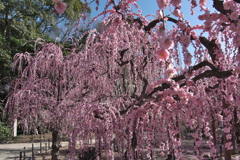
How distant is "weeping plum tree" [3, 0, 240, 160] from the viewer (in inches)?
91.7

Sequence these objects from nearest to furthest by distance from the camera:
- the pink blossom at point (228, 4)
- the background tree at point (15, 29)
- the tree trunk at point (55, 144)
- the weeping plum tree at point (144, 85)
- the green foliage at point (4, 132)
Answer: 1. the pink blossom at point (228, 4)
2. the weeping plum tree at point (144, 85)
3. the tree trunk at point (55, 144)
4. the background tree at point (15, 29)
5. the green foliage at point (4, 132)

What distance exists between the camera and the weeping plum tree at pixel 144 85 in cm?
233

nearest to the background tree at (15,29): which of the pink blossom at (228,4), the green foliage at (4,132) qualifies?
the green foliage at (4,132)

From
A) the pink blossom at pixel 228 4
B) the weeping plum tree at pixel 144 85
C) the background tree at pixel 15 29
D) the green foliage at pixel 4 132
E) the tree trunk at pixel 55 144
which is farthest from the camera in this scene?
the green foliage at pixel 4 132

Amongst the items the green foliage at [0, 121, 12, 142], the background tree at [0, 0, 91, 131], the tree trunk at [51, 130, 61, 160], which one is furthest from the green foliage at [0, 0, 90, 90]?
the tree trunk at [51, 130, 61, 160]

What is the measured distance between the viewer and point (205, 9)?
2.02 metres

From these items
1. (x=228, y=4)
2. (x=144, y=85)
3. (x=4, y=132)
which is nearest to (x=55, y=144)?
(x=144, y=85)

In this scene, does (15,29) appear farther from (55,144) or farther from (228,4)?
(228,4)

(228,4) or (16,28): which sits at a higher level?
(16,28)

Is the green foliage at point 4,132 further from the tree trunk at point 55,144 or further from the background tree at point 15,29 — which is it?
the tree trunk at point 55,144

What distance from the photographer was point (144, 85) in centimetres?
360

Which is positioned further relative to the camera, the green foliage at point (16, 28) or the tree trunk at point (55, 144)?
the green foliage at point (16, 28)

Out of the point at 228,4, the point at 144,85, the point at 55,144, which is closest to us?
the point at 228,4

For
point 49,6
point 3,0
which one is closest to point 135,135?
point 3,0
